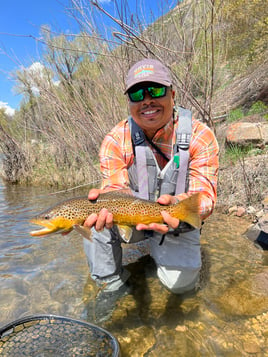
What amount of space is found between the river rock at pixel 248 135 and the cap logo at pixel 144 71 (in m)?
4.80

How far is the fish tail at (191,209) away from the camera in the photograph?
2.34 meters

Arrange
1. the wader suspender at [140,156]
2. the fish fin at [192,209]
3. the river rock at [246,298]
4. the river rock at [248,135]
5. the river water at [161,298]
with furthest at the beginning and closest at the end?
the river rock at [248,135], the wader suspender at [140,156], the river rock at [246,298], the river water at [161,298], the fish fin at [192,209]

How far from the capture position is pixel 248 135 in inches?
271

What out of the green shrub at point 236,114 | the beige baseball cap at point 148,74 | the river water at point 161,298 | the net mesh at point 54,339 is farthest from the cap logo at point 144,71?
the green shrub at point 236,114

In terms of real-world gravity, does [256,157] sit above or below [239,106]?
below

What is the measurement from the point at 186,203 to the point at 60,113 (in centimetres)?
508

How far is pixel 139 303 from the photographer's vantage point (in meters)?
3.04

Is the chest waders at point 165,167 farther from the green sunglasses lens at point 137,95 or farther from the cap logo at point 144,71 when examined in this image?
the cap logo at point 144,71

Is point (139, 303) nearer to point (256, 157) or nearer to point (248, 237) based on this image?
point (248, 237)

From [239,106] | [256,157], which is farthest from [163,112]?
[239,106]

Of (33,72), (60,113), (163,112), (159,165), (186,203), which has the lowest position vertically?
(186,203)

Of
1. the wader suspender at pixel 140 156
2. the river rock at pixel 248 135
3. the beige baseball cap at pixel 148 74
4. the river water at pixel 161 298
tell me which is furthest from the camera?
the river rock at pixel 248 135

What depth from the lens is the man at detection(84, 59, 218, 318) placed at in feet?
9.02

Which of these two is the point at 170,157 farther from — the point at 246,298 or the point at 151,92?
the point at 246,298
